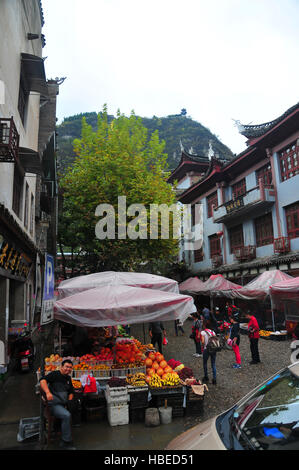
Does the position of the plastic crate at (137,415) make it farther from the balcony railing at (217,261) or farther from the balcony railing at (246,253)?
the balcony railing at (217,261)

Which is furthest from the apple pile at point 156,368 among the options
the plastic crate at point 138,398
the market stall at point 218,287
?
the market stall at point 218,287

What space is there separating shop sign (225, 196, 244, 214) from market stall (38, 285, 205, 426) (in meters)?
16.8

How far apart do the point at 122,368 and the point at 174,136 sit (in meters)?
90.2

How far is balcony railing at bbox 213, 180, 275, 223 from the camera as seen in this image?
66.2 ft

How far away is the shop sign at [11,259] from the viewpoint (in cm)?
904

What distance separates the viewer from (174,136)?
91125 millimetres

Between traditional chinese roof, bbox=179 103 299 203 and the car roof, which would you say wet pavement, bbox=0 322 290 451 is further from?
traditional chinese roof, bbox=179 103 299 203

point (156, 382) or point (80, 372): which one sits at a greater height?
point (80, 372)

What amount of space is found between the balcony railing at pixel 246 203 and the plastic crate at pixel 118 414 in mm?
17014

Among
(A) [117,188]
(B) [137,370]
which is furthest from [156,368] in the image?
(A) [117,188]

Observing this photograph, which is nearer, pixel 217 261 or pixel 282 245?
pixel 282 245

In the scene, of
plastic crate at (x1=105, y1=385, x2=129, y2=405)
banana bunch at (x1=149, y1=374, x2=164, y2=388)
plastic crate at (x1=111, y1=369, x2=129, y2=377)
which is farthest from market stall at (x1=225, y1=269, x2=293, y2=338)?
plastic crate at (x1=105, y1=385, x2=129, y2=405)

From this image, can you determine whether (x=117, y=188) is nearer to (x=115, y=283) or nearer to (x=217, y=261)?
(x=115, y=283)
